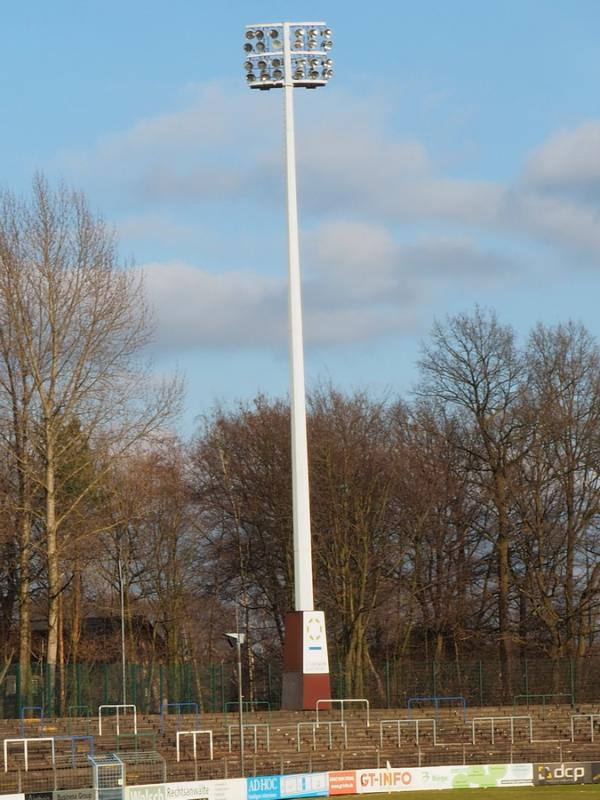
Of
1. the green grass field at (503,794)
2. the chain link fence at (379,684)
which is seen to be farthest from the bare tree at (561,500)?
the green grass field at (503,794)

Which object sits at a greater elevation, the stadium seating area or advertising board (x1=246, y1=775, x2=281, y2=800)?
the stadium seating area

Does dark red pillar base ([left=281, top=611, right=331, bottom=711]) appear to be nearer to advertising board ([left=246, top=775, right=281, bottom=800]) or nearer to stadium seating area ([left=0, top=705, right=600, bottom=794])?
stadium seating area ([left=0, top=705, right=600, bottom=794])

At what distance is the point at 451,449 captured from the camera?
217 ft

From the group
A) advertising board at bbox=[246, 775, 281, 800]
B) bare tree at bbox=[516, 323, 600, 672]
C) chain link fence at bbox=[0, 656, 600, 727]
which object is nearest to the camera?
advertising board at bbox=[246, 775, 281, 800]

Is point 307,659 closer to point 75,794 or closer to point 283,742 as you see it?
point 283,742

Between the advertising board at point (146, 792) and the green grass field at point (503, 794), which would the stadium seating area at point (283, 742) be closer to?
the advertising board at point (146, 792)

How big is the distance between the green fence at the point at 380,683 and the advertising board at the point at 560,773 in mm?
10201

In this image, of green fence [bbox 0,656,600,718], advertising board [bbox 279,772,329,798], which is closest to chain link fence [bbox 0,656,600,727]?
green fence [bbox 0,656,600,718]

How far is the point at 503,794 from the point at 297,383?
48.6 ft

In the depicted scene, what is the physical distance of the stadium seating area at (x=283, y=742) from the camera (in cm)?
3756

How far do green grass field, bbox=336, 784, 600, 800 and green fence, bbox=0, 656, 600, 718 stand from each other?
421 inches

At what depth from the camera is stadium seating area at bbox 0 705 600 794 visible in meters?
37.6

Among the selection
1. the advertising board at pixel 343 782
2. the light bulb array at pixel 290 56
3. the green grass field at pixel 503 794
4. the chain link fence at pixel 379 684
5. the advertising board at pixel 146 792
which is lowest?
the green grass field at pixel 503 794

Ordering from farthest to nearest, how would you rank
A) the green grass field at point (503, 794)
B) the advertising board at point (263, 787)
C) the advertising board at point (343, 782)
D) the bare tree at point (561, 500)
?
the bare tree at point (561, 500) < the advertising board at point (343, 782) < the green grass field at point (503, 794) < the advertising board at point (263, 787)
